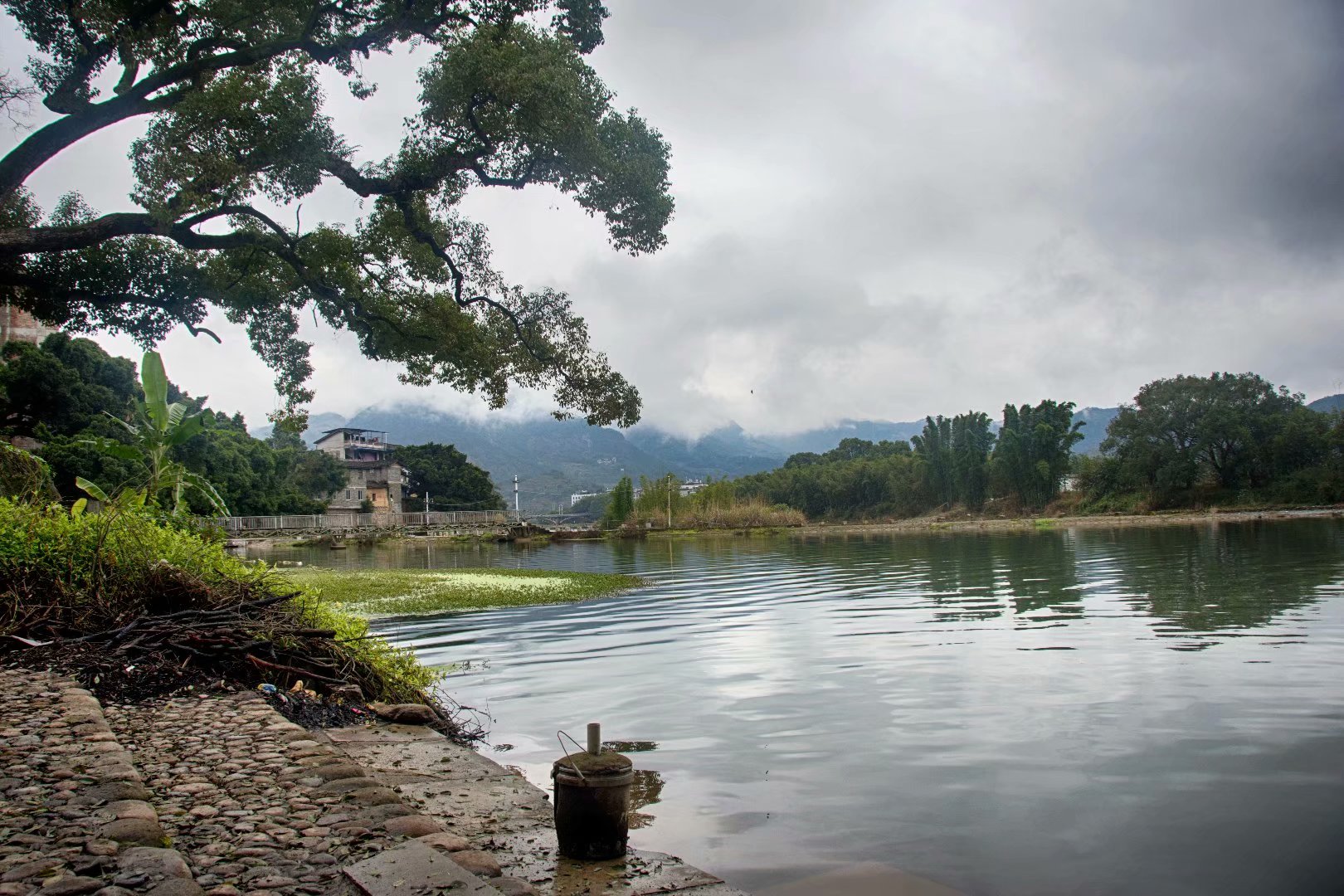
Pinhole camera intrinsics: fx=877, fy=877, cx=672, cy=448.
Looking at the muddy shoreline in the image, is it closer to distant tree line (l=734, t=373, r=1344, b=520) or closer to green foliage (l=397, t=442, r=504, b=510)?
distant tree line (l=734, t=373, r=1344, b=520)

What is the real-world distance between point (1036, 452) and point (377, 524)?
6030 centimetres

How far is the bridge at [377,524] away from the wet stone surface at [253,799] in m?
55.0

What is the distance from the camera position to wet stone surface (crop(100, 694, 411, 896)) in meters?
3.45

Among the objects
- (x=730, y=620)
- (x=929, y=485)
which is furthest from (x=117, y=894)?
(x=929, y=485)

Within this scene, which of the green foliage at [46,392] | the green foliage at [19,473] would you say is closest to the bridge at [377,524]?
the green foliage at [46,392]

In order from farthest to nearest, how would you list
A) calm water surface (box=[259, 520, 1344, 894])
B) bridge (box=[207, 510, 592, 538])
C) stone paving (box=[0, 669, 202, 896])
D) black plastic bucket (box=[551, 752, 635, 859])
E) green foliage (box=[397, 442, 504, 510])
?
green foliage (box=[397, 442, 504, 510]) → bridge (box=[207, 510, 592, 538]) → calm water surface (box=[259, 520, 1344, 894]) → black plastic bucket (box=[551, 752, 635, 859]) → stone paving (box=[0, 669, 202, 896])

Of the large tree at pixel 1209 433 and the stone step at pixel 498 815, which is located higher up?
the large tree at pixel 1209 433

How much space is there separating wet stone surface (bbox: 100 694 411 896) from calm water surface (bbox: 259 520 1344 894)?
189 cm

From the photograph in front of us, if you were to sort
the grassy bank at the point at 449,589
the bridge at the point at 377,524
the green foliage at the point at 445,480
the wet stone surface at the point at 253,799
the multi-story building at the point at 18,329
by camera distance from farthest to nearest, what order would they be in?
the green foliage at the point at 445,480 → the bridge at the point at 377,524 → the multi-story building at the point at 18,329 → the grassy bank at the point at 449,589 → the wet stone surface at the point at 253,799

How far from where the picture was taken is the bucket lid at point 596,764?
4480 mm

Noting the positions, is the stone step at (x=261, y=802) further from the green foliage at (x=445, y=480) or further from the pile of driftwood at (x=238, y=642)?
the green foliage at (x=445, y=480)

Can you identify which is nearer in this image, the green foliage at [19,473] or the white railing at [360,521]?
the green foliage at [19,473]

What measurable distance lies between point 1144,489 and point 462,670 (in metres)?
71.1

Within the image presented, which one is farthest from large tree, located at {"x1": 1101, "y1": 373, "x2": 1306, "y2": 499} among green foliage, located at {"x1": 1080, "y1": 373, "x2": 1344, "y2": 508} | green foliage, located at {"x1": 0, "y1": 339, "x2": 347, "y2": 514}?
green foliage, located at {"x1": 0, "y1": 339, "x2": 347, "y2": 514}
